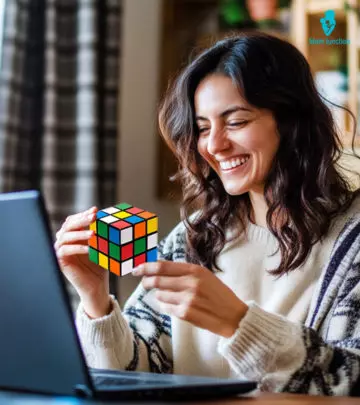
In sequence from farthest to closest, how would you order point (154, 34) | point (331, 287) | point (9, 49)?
point (154, 34), point (9, 49), point (331, 287)

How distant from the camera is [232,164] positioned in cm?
143

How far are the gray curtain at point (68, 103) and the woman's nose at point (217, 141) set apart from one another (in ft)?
4.66

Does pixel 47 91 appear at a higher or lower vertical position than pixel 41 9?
lower

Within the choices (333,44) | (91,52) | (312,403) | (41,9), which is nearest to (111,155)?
(91,52)

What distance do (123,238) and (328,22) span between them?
1.83 metres

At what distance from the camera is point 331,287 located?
4.22 feet

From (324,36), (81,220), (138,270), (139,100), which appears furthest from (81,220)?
(139,100)

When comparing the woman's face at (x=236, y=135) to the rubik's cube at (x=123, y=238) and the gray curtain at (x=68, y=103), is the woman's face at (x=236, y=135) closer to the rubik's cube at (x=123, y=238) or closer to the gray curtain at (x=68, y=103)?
the rubik's cube at (x=123, y=238)

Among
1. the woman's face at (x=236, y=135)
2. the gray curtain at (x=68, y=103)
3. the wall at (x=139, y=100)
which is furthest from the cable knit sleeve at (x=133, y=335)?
the wall at (x=139, y=100)

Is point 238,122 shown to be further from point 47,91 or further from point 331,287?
point 47,91

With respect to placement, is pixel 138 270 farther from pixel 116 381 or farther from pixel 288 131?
pixel 288 131

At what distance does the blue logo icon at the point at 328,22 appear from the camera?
2.62 metres

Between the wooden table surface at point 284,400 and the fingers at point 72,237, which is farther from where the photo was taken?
the fingers at point 72,237

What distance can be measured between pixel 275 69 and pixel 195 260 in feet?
1.43
